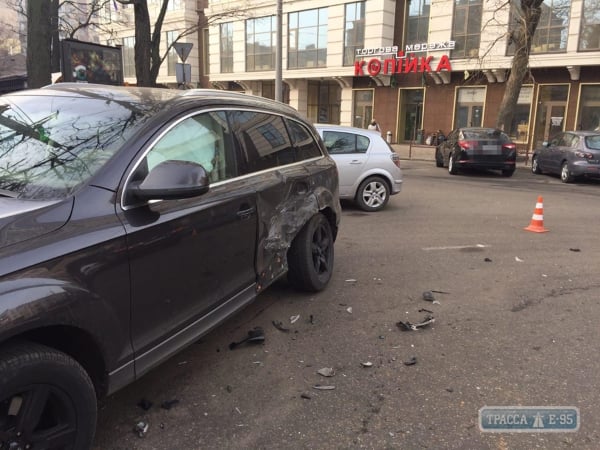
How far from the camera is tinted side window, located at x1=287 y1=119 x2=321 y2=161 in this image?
175 inches

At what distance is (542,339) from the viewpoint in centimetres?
392

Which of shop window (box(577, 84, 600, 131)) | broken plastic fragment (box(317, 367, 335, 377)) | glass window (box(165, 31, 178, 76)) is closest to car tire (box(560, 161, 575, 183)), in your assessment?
shop window (box(577, 84, 600, 131))

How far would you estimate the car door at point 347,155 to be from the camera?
358 inches

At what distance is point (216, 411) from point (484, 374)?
1.74m

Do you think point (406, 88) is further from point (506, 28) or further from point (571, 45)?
point (571, 45)

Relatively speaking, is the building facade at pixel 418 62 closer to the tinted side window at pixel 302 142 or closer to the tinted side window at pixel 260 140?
the tinted side window at pixel 302 142

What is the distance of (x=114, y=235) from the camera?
7.65ft

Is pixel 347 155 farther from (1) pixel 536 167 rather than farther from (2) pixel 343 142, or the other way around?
(1) pixel 536 167

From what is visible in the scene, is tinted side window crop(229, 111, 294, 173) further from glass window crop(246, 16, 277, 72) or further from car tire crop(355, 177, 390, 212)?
glass window crop(246, 16, 277, 72)

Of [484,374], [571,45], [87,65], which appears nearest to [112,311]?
[484,374]

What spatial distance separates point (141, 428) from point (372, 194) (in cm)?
711

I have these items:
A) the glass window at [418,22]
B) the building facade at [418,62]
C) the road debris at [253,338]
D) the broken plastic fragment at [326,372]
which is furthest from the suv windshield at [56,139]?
the glass window at [418,22]

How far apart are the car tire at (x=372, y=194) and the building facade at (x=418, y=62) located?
14.2 m

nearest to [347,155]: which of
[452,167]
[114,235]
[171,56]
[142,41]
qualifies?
[114,235]
